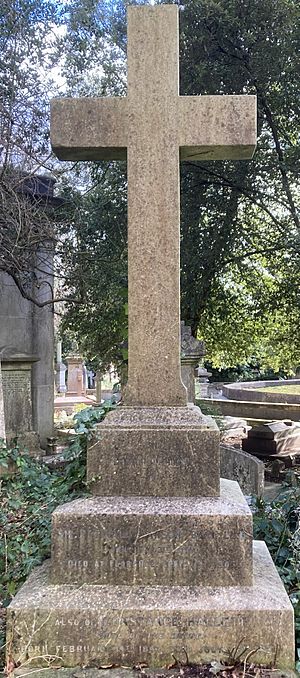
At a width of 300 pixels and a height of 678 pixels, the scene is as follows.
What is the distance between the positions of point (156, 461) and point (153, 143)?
1731 millimetres

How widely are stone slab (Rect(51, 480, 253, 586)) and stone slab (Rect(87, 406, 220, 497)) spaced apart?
18 centimetres

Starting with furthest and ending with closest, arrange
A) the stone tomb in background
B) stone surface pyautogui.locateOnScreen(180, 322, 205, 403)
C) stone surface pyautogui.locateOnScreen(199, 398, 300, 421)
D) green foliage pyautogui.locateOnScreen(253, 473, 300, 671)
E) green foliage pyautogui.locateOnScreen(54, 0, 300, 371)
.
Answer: stone surface pyautogui.locateOnScreen(199, 398, 300, 421), stone surface pyautogui.locateOnScreen(180, 322, 205, 403), the stone tomb in background, green foliage pyautogui.locateOnScreen(54, 0, 300, 371), green foliage pyautogui.locateOnScreen(253, 473, 300, 671)

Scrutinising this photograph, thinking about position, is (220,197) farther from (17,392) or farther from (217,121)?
(217,121)

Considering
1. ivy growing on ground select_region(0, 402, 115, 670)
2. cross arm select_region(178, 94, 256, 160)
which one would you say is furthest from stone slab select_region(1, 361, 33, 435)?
cross arm select_region(178, 94, 256, 160)

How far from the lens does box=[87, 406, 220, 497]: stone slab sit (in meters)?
2.74

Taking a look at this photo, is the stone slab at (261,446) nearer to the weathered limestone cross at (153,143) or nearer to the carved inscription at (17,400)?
the carved inscription at (17,400)

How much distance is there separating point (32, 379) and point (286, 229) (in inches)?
206

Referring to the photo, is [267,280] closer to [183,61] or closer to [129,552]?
[183,61]

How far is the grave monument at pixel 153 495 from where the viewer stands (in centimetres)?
237

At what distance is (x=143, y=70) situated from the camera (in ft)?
9.96

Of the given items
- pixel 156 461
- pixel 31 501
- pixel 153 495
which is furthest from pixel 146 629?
pixel 31 501

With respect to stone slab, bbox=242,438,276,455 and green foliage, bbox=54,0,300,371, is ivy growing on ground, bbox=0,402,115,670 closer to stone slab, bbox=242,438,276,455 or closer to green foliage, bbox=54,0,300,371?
green foliage, bbox=54,0,300,371

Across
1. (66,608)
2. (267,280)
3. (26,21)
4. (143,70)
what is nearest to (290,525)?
(66,608)

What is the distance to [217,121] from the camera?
3.05m
